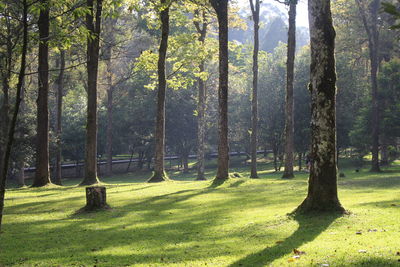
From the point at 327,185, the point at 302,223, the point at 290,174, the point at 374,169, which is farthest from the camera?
the point at 374,169

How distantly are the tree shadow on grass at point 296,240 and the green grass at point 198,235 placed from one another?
17 millimetres

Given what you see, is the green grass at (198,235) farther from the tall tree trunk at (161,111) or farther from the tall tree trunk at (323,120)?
the tall tree trunk at (161,111)

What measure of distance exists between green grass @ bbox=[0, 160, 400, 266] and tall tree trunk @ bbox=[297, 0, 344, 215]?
23.4 inches

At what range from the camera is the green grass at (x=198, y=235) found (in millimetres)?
7871

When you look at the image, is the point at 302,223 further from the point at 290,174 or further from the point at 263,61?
the point at 263,61

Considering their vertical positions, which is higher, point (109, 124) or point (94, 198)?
point (109, 124)

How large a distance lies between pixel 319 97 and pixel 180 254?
569 cm

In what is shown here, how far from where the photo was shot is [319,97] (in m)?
11.6

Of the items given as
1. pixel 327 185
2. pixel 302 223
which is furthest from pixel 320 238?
pixel 327 185

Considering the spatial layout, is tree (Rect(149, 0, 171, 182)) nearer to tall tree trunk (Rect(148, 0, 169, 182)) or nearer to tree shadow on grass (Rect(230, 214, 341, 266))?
tall tree trunk (Rect(148, 0, 169, 182))

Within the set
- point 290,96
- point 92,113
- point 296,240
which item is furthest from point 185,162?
point 296,240

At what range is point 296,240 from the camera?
29.7 ft

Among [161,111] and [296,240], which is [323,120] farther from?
[161,111]

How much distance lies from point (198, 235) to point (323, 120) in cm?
438
